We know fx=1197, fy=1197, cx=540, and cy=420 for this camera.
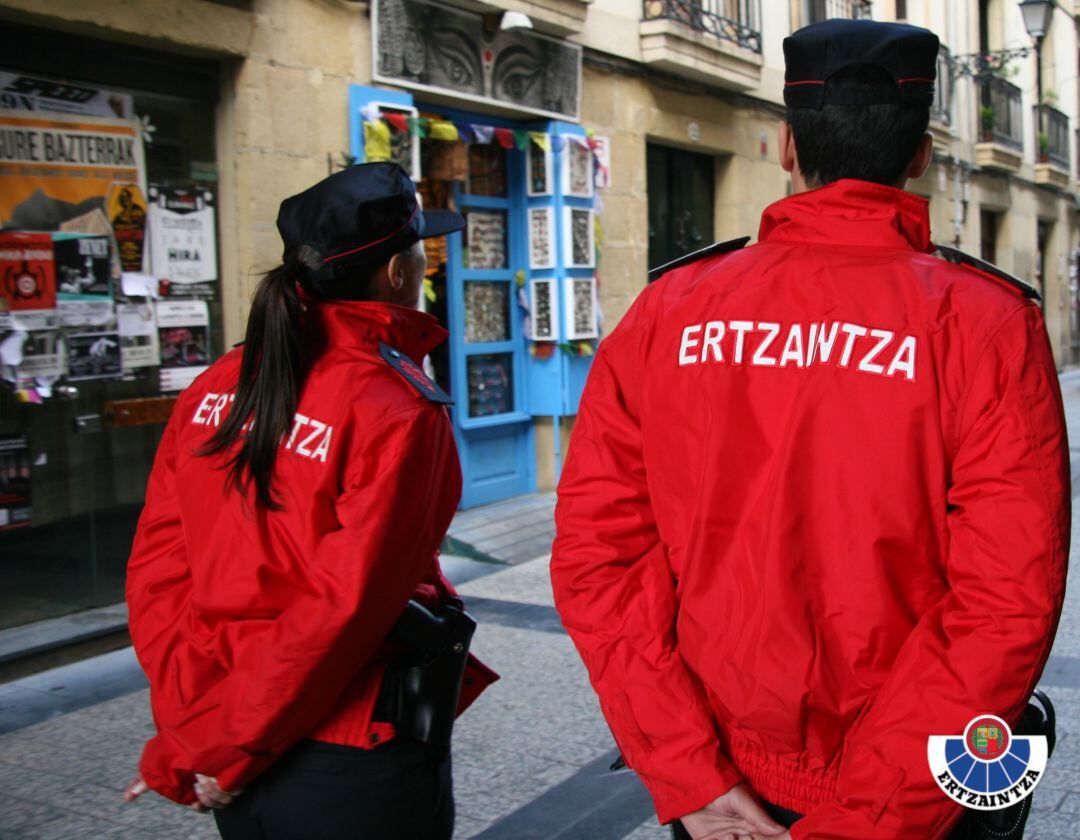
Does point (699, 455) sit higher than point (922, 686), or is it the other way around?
point (699, 455)

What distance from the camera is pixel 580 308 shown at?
30.8 feet

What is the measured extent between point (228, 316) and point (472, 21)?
10.1ft

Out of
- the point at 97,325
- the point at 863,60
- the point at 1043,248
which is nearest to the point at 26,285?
the point at 97,325

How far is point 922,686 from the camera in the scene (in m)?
1.48

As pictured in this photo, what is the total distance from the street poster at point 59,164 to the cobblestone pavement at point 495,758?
214 cm

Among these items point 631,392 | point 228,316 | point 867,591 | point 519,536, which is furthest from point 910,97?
point 519,536

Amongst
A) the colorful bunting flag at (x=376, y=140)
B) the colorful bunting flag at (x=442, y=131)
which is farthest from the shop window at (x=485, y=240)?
the colorful bunting flag at (x=376, y=140)

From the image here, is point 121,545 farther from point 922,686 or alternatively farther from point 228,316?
point 922,686

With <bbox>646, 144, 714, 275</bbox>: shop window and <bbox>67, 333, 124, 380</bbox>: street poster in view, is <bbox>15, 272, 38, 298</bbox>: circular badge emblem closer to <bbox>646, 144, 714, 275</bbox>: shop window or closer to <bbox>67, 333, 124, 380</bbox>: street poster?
<bbox>67, 333, 124, 380</bbox>: street poster

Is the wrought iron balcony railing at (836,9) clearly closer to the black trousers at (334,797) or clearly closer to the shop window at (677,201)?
the shop window at (677,201)

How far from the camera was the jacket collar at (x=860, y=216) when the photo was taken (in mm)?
1652

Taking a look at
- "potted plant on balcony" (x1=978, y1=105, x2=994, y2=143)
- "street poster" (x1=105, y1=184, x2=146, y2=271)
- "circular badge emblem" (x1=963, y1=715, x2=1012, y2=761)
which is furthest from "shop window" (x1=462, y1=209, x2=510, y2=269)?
"potted plant on balcony" (x1=978, y1=105, x2=994, y2=143)

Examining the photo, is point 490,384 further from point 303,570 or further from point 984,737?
point 984,737

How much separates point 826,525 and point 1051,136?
24.1 meters
